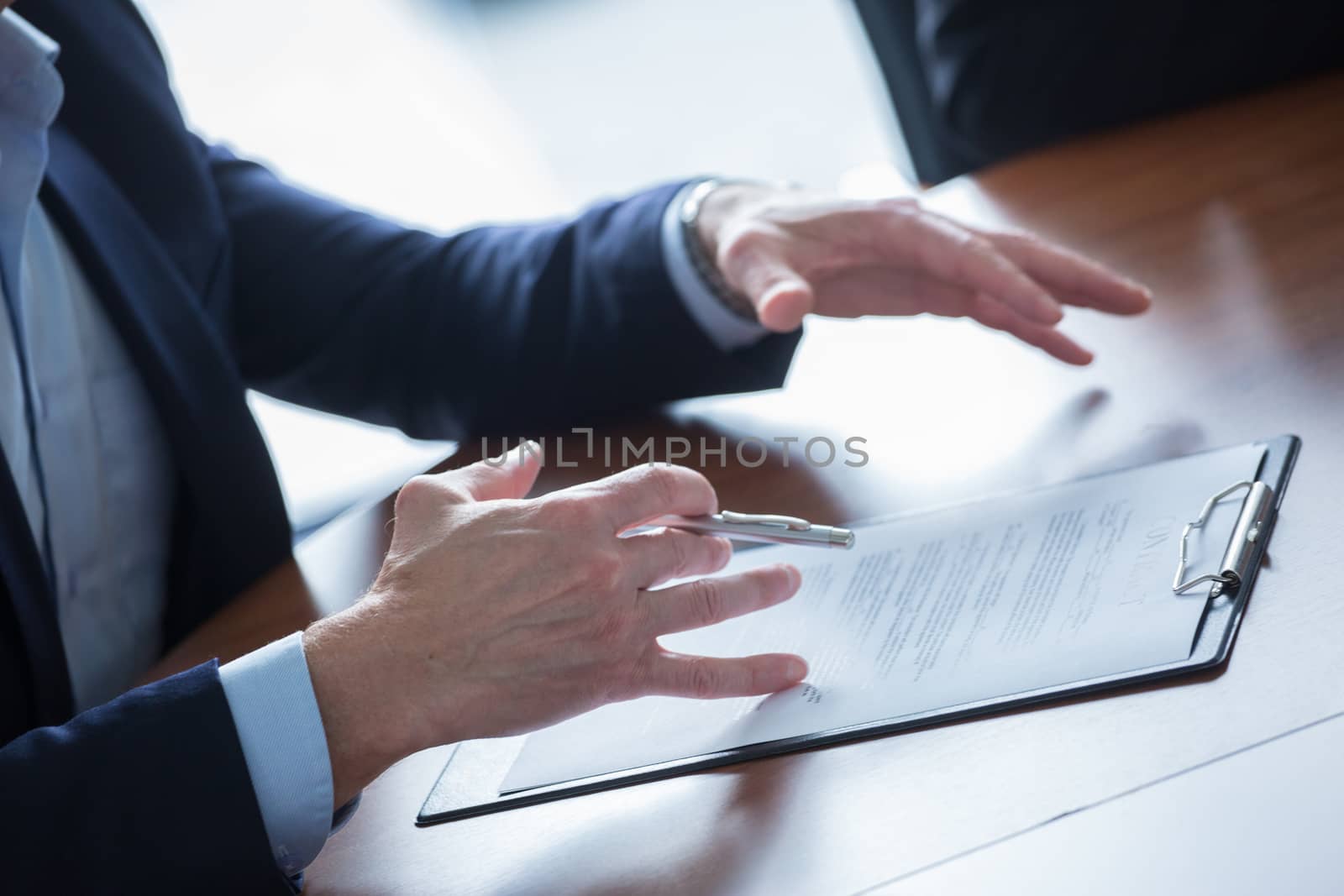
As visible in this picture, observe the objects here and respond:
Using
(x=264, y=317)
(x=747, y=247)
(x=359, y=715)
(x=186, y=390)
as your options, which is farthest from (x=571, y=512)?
(x=264, y=317)

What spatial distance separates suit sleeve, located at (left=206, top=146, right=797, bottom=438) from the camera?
104 cm

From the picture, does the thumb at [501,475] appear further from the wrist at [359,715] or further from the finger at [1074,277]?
the finger at [1074,277]

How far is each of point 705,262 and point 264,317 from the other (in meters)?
0.46

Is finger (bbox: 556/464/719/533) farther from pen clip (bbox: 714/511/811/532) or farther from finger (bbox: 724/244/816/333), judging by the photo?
finger (bbox: 724/244/816/333)

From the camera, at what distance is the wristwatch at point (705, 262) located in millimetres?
1010

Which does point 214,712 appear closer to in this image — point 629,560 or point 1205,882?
point 629,560

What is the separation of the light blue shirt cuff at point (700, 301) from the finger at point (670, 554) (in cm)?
35

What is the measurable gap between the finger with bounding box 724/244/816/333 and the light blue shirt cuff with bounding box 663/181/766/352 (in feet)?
0.12

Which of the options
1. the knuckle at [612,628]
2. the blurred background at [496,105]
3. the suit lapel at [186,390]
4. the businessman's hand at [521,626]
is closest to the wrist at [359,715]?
the businessman's hand at [521,626]

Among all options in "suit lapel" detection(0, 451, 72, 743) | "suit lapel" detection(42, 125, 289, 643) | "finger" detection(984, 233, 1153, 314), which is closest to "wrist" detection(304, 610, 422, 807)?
"suit lapel" detection(0, 451, 72, 743)

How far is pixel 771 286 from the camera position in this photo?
3.01 feet

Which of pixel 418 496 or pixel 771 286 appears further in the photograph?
pixel 771 286

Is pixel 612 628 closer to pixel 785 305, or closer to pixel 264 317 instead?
pixel 785 305

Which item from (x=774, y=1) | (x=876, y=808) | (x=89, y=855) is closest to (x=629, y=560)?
(x=876, y=808)
